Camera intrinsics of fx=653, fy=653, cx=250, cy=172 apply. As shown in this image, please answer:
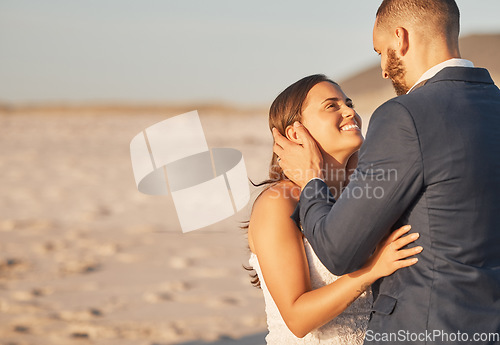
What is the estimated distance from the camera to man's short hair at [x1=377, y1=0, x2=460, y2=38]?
2385 millimetres

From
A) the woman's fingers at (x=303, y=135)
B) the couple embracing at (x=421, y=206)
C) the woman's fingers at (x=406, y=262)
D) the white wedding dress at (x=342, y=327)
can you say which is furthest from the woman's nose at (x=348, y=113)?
the woman's fingers at (x=406, y=262)

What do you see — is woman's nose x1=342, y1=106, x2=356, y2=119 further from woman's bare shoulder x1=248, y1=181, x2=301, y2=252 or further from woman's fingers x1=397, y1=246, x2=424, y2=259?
woman's fingers x1=397, y1=246, x2=424, y2=259

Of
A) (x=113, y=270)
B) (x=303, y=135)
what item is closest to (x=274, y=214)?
(x=303, y=135)

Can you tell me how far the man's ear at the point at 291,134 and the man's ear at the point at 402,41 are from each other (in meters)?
0.60

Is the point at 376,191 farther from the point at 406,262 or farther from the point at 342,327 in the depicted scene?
the point at 342,327

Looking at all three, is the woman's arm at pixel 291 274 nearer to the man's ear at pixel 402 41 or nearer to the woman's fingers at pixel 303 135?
the woman's fingers at pixel 303 135

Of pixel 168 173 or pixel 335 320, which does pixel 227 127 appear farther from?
pixel 335 320

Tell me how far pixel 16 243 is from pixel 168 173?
163 inches

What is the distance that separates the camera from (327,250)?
2.15 m

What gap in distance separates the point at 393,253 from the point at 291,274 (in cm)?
52

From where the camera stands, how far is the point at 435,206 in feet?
6.84

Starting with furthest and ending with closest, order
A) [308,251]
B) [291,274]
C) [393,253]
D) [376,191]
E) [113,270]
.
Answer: [113,270]
[308,251]
[291,274]
[393,253]
[376,191]

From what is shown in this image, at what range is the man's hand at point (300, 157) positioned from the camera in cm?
257

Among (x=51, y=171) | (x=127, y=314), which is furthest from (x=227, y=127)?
(x=127, y=314)
